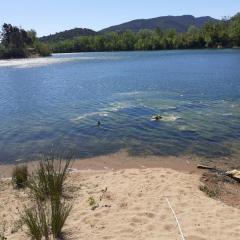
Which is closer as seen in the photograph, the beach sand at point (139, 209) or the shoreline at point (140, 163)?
the beach sand at point (139, 209)

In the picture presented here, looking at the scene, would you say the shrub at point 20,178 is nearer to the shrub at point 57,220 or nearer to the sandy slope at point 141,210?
the sandy slope at point 141,210

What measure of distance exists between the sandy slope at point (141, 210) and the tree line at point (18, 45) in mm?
140518

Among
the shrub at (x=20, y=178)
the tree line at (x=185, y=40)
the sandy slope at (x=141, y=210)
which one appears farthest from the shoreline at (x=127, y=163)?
the tree line at (x=185, y=40)

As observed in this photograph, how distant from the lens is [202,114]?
24.9 m

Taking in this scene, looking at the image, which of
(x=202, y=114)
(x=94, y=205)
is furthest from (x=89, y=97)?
(x=94, y=205)

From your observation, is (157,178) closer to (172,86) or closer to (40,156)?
(40,156)

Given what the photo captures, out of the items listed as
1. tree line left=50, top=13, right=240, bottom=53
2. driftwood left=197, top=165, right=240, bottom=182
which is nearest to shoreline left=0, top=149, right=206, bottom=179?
driftwood left=197, top=165, right=240, bottom=182

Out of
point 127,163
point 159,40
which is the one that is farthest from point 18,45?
point 127,163

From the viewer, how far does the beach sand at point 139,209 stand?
8.76m

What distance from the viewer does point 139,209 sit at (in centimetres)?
1017

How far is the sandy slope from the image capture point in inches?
344

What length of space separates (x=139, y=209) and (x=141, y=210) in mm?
103

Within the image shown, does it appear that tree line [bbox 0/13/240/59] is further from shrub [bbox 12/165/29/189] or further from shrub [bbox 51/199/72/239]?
shrub [bbox 51/199/72/239]

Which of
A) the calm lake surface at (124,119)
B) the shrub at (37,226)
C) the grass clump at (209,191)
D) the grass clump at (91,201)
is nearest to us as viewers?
the shrub at (37,226)
